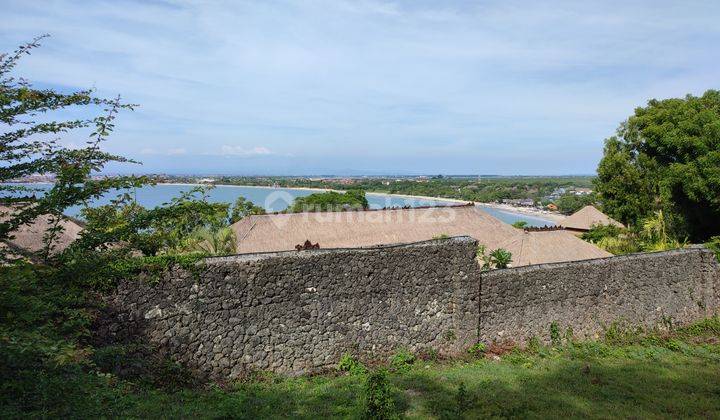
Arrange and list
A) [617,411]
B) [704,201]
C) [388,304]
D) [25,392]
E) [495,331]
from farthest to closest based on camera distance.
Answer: [704,201], [495,331], [388,304], [617,411], [25,392]

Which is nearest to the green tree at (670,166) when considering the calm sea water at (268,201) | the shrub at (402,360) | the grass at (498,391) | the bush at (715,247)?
the bush at (715,247)

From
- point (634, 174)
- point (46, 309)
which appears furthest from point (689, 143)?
point (46, 309)

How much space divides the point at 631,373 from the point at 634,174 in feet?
64.7

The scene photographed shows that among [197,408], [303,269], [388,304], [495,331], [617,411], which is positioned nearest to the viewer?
[197,408]

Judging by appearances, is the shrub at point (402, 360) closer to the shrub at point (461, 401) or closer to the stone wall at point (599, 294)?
the stone wall at point (599, 294)

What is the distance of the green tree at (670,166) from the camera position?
17609 millimetres

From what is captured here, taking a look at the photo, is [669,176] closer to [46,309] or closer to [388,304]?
[388,304]

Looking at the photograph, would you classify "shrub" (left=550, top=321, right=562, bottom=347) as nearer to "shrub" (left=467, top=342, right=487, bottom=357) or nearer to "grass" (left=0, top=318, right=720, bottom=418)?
"grass" (left=0, top=318, right=720, bottom=418)

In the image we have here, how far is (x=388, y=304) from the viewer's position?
31.8 feet

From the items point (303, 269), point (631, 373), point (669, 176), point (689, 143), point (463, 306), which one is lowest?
point (631, 373)

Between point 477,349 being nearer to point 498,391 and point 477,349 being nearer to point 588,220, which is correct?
point 498,391

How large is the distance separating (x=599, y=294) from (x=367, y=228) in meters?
10.5

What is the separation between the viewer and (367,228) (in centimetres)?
2052

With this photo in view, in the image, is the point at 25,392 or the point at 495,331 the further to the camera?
the point at 495,331
